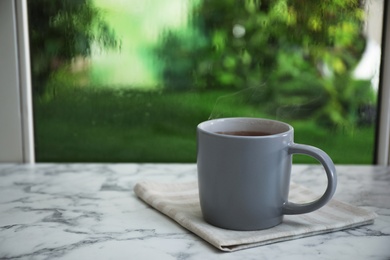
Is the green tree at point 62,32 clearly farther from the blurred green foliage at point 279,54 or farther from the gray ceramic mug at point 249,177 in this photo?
the gray ceramic mug at point 249,177

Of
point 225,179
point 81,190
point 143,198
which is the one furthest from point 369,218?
point 81,190

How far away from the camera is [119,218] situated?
83 cm

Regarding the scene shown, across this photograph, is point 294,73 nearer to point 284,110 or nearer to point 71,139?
point 284,110

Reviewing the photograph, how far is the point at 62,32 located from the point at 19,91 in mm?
152

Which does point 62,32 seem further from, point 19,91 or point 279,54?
point 279,54

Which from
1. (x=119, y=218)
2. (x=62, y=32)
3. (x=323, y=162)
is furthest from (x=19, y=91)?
(x=323, y=162)

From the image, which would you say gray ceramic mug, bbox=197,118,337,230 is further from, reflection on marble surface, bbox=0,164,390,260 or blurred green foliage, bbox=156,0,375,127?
blurred green foliage, bbox=156,0,375,127

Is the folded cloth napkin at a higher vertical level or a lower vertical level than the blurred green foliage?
lower

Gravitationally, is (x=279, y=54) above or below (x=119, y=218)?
above

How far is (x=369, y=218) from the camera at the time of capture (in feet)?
2.64

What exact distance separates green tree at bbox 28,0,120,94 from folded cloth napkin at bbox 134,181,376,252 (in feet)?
1.12

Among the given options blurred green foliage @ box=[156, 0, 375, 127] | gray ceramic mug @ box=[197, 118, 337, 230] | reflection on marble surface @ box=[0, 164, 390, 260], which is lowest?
reflection on marble surface @ box=[0, 164, 390, 260]

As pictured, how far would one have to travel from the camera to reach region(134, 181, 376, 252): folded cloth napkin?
0.73 meters

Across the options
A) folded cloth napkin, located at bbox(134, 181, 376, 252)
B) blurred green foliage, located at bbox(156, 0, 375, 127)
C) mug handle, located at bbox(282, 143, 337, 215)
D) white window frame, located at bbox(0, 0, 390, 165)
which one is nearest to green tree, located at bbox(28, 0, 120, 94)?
white window frame, located at bbox(0, 0, 390, 165)
